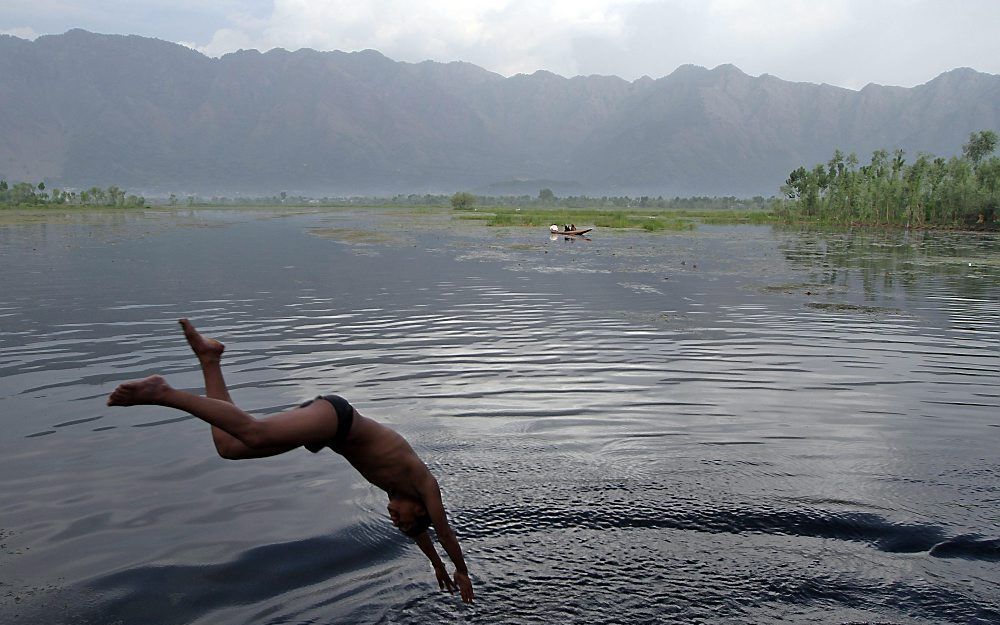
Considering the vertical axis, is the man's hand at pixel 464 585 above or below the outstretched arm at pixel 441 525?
below

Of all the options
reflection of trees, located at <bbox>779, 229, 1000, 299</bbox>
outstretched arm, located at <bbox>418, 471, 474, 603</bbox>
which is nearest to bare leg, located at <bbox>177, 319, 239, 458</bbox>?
outstretched arm, located at <bbox>418, 471, 474, 603</bbox>

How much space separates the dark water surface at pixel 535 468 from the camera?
7262 mm

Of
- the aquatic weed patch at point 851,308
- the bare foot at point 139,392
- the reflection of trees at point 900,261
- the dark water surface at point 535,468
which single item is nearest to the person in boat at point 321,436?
the bare foot at point 139,392

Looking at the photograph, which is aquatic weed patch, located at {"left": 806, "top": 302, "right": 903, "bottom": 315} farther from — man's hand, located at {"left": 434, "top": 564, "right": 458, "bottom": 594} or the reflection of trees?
man's hand, located at {"left": 434, "top": 564, "right": 458, "bottom": 594}

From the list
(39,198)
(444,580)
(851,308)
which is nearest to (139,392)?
(444,580)

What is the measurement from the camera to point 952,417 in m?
13.4

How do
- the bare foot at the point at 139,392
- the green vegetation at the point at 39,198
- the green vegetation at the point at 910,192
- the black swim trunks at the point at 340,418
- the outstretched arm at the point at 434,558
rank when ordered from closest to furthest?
the bare foot at the point at 139,392, the black swim trunks at the point at 340,418, the outstretched arm at the point at 434,558, the green vegetation at the point at 910,192, the green vegetation at the point at 39,198

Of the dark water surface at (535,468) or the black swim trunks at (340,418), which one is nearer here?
the black swim trunks at (340,418)

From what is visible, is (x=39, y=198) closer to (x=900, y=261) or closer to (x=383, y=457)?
(x=900, y=261)

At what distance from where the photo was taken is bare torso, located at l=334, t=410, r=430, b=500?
6109 mm

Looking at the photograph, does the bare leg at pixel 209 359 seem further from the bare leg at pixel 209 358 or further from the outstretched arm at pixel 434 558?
the outstretched arm at pixel 434 558

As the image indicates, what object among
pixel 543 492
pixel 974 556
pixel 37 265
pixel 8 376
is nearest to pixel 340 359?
pixel 8 376

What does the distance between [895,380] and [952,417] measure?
292 centimetres

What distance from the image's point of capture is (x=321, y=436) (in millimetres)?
5719
